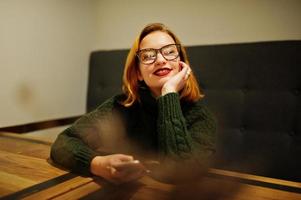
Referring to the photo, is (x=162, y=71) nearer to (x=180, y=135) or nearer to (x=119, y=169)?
Answer: (x=180, y=135)

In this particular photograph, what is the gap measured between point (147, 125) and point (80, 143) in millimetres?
282

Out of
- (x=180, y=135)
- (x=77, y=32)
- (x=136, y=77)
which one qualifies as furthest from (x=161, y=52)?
(x=77, y=32)

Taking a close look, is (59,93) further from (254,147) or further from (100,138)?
(254,147)

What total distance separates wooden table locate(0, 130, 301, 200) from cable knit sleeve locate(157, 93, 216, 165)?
8 cm

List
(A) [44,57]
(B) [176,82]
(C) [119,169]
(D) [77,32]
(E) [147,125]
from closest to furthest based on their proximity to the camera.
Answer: (C) [119,169]
(B) [176,82]
(E) [147,125]
(A) [44,57]
(D) [77,32]

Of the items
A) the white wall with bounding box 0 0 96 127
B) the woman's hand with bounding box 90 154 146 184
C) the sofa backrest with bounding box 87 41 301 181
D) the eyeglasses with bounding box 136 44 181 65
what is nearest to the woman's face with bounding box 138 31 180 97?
the eyeglasses with bounding box 136 44 181 65

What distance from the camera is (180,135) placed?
2.94 ft

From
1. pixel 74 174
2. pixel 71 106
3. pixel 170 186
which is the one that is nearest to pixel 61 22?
pixel 71 106

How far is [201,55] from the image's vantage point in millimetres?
1626

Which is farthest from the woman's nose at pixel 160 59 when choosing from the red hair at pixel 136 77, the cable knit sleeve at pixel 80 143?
the cable knit sleeve at pixel 80 143

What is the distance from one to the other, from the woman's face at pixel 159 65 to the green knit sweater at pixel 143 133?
8 centimetres

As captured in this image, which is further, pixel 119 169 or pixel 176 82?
pixel 176 82

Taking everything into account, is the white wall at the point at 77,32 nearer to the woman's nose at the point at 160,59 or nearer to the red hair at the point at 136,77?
the red hair at the point at 136,77

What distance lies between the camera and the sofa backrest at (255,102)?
4.53 ft
